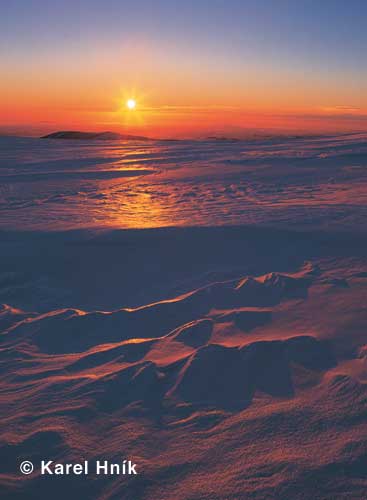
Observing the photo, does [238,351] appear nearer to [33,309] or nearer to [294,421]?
[294,421]

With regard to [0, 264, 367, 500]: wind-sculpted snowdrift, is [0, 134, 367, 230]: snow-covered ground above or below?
above

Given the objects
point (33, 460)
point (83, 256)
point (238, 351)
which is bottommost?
point (33, 460)

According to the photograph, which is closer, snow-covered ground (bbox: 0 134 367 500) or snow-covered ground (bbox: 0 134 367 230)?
snow-covered ground (bbox: 0 134 367 500)

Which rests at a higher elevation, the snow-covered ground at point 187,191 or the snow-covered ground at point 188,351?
the snow-covered ground at point 187,191

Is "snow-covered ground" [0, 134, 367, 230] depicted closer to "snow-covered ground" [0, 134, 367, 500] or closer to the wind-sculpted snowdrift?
"snow-covered ground" [0, 134, 367, 500]

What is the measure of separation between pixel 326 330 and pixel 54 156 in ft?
43.7

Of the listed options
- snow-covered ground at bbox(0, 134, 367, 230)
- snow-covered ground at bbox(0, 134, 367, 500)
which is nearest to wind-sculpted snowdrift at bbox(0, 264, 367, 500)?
snow-covered ground at bbox(0, 134, 367, 500)

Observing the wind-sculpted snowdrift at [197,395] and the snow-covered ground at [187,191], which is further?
the snow-covered ground at [187,191]

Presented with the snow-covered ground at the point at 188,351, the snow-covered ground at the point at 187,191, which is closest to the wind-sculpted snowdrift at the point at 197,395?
the snow-covered ground at the point at 188,351

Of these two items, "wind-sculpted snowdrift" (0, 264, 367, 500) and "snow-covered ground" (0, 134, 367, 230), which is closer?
"wind-sculpted snowdrift" (0, 264, 367, 500)

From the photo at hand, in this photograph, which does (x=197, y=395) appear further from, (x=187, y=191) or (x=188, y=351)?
(x=187, y=191)

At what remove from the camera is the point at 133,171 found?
35.6 ft

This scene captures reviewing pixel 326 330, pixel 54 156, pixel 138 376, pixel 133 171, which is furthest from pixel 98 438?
pixel 54 156

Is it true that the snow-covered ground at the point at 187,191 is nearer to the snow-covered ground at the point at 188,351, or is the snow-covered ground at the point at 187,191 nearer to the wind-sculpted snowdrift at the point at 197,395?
the snow-covered ground at the point at 188,351
